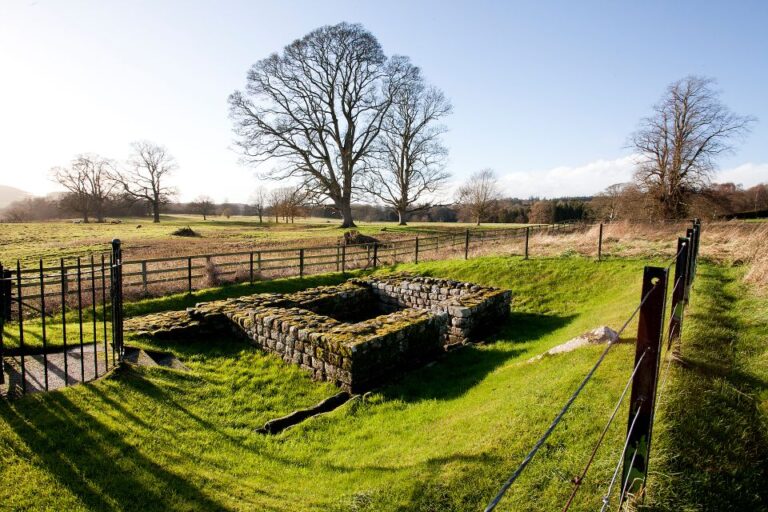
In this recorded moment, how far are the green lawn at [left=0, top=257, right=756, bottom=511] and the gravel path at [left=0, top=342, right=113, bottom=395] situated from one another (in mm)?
451

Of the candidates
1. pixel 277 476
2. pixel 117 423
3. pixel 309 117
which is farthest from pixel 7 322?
pixel 309 117

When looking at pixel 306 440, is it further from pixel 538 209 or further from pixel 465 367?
pixel 538 209

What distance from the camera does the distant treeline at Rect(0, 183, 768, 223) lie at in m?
29.0

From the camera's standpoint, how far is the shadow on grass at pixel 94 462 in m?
3.83

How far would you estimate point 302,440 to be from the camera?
18.2 ft

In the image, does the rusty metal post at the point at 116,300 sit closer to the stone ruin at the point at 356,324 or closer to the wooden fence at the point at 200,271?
the wooden fence at the point at 200,271

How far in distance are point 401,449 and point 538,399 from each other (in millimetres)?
1706

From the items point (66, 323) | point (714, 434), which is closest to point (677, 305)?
point (714, 434)

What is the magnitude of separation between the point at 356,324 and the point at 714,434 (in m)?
5.73

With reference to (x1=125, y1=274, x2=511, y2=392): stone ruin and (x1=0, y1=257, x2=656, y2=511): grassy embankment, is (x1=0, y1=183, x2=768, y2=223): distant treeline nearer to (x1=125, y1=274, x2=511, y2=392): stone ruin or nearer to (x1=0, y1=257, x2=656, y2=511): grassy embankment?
(x1=125, y1=274, x2=511, y2=392): stone ruin

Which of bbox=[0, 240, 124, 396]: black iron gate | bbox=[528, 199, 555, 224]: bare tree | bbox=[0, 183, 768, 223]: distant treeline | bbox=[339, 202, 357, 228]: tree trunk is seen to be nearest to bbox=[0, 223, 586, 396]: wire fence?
bbox=[0, 240, 124, 396]: black iron gate

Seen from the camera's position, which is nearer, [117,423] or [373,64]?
[117,423]

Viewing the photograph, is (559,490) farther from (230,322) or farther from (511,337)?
(230,322)

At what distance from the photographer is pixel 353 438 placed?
18.3ft
